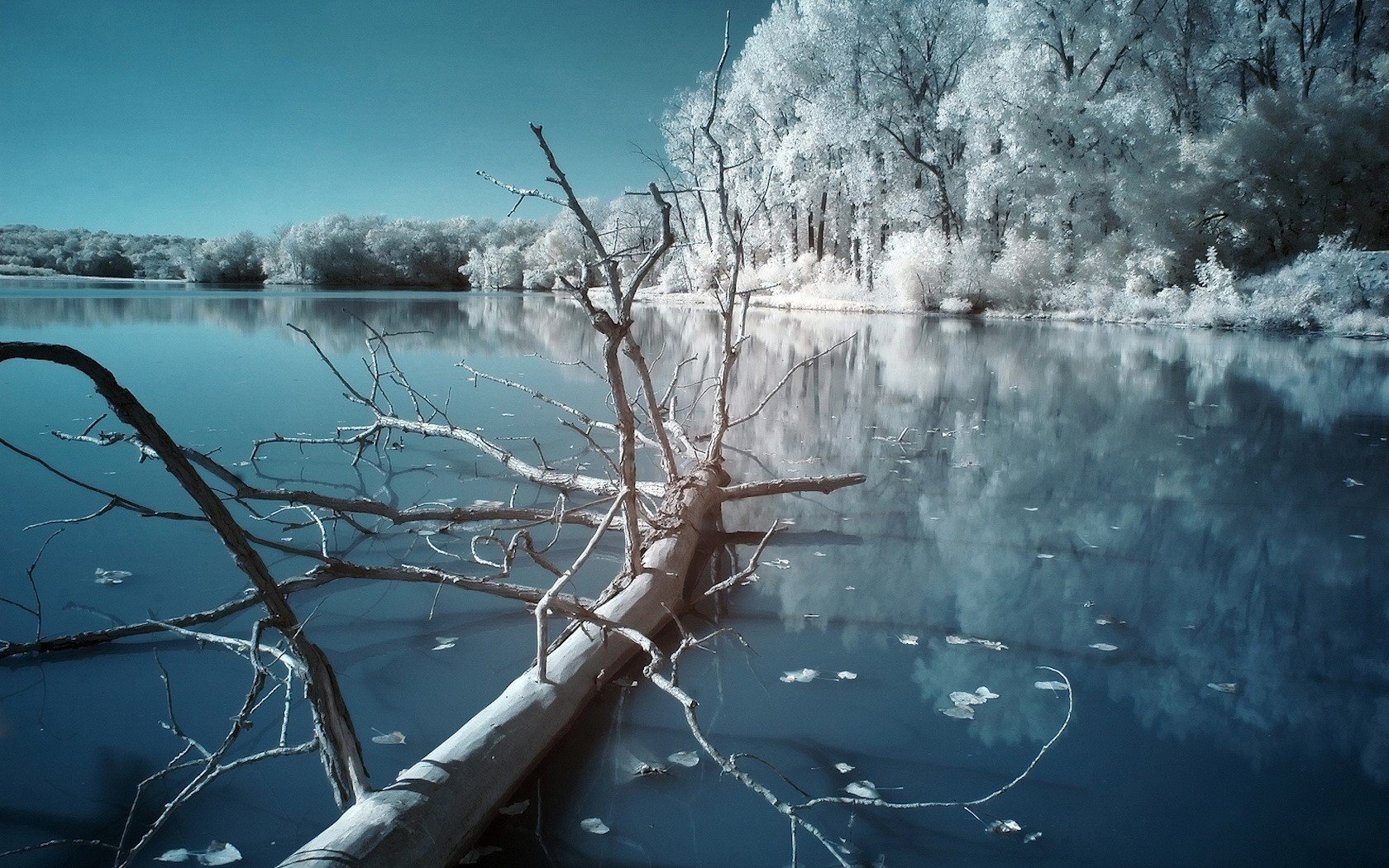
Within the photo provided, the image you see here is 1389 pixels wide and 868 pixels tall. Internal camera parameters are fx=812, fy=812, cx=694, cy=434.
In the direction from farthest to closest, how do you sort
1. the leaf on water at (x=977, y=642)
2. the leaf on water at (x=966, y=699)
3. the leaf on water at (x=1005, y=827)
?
the leaf on water at (x=977, y=642) < the leaf on water at (x=966, y=699) < the leaf on water at (x=1005, y=827)

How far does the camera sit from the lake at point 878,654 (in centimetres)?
A: 210

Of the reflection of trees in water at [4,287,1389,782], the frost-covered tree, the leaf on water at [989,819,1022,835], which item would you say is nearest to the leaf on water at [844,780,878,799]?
the leaf on water at [989,819,1022,835]

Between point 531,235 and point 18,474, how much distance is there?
48.6 m

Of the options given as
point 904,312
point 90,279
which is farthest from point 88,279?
point 904,312

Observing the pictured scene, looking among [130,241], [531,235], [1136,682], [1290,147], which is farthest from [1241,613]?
[531,235]

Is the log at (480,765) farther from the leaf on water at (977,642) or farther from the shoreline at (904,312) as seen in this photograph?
the shoreline at (904,312)

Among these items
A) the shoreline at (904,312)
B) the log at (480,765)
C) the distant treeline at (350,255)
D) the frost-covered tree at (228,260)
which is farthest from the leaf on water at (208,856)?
the frost-covered tree at (228,260)

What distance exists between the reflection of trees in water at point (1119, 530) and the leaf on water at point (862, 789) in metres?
0.49

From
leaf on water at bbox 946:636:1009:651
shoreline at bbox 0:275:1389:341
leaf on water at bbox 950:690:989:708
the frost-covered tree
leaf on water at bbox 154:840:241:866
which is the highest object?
the frost-covered tree

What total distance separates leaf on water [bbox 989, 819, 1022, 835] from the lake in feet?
0.06

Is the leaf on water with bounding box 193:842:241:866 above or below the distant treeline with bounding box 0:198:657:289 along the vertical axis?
below

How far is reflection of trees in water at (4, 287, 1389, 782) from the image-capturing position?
290cm

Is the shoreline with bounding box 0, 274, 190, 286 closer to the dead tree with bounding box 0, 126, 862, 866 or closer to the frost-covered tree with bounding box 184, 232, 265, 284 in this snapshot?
the frost-covered tree with bounding box 184, 232, 265, 284

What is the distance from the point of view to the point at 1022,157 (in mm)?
21547
